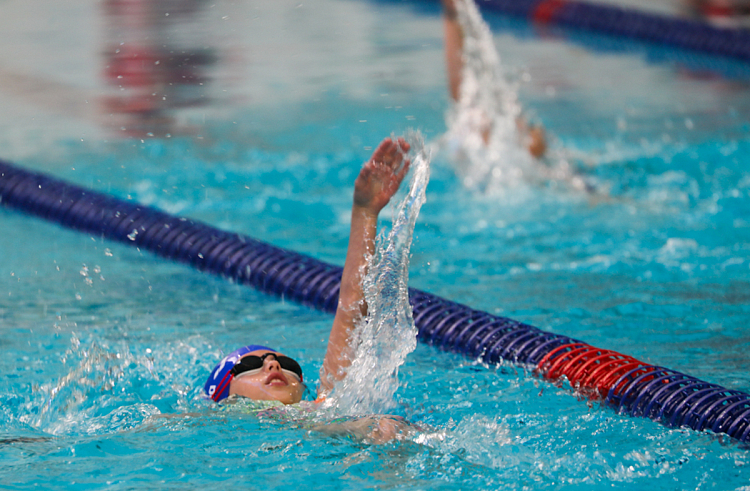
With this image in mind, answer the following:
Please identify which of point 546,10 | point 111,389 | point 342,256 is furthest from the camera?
point 546,10

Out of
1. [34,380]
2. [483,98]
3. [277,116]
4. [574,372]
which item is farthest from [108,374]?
[277,116]

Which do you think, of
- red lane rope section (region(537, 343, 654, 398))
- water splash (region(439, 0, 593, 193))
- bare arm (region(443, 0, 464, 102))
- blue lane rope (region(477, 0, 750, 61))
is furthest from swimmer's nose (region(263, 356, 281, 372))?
blue lane rope (region(477, 0, 750, 61))

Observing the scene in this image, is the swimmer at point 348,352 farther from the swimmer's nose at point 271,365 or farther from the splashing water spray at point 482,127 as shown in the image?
the splashing water spray at point 482,127

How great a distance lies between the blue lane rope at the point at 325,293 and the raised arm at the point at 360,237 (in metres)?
0.67

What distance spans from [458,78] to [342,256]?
5.15 feet

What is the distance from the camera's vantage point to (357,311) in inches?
101

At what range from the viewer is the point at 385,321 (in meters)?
2.67

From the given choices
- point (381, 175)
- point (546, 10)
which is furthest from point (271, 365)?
point (546, 10)

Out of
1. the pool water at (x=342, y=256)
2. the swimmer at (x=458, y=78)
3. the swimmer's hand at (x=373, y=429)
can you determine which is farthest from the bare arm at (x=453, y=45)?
the swimmer's hand at (x=373, y=429)

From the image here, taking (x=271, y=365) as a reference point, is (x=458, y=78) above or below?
above

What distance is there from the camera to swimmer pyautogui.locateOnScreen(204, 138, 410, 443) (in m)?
2.35

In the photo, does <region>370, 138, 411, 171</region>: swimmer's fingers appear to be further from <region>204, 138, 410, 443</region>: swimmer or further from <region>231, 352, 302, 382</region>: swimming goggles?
<region>231, 352, 302, 382</region>: swimming goggles

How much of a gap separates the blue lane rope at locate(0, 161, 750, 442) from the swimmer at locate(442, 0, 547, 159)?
1.73 m

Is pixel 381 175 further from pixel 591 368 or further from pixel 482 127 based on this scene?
pixel 482 127
